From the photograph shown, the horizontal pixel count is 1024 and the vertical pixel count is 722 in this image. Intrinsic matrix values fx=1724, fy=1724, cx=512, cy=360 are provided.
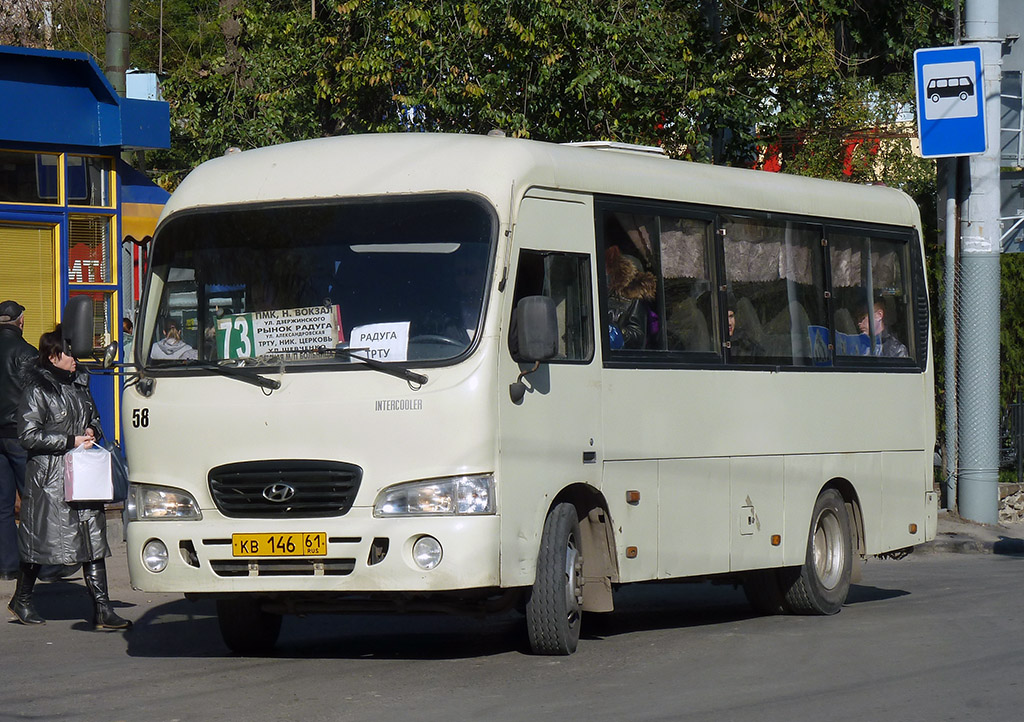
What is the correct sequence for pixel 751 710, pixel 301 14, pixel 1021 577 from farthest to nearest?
pixel 301 14 → pixel 1021 577 → pixel 751 710

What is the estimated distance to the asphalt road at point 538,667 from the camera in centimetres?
766

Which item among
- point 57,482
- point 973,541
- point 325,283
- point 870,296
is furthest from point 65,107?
point 973,541

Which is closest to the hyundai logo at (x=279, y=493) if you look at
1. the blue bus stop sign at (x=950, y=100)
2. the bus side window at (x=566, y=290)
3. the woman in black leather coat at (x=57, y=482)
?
the bus side window at (x=566, y=290)

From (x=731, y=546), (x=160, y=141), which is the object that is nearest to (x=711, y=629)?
(x=731, y=546)

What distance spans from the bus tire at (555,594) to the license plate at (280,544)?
116 cm

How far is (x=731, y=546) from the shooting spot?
10570mm

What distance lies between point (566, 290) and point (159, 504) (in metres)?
2.42

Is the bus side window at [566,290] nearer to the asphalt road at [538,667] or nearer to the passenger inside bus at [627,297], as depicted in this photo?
the passenger inside bus at [627,297]

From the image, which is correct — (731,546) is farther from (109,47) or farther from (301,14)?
(301,14)

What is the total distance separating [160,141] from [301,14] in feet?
15.1

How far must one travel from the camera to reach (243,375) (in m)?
8.77

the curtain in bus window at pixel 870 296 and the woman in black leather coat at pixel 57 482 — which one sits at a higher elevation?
the curtain in bus window at pixel 870 296

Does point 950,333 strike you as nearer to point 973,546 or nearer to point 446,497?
point 973,546

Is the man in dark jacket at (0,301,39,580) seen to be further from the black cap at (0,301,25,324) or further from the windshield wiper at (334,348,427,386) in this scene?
the windshield wiper at (334,348,427,386)
